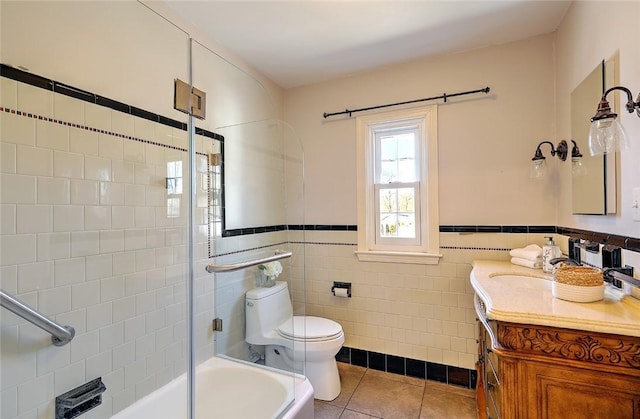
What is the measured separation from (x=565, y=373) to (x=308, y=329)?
1499mm

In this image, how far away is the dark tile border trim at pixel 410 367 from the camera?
88.5 inches

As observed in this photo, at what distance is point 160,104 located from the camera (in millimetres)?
1660

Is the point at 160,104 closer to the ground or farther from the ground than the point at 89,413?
farther from the ground

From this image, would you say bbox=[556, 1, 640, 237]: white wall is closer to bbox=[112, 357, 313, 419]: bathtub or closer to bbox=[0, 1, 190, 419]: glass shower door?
bbox=[112, 357, 313, 419]: bathtub

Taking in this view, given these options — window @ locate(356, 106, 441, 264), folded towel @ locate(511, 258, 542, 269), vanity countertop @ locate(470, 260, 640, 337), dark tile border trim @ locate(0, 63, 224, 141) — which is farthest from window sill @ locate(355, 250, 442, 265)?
dark tile border trim @ locate(0, 63, 224, 141)

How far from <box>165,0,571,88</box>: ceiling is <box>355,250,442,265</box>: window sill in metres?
1.52

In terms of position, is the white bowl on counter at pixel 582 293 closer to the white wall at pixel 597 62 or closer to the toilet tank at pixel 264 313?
the white wall at pixel 597 62

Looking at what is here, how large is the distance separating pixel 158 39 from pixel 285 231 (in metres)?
1.60

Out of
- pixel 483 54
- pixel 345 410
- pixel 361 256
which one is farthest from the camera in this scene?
pixel 361 256

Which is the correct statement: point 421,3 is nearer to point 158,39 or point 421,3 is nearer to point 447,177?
point 447,177

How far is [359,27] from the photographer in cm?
A: 198

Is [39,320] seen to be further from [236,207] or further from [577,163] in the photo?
[577,163]

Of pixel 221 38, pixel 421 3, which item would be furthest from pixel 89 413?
pixel 421 3

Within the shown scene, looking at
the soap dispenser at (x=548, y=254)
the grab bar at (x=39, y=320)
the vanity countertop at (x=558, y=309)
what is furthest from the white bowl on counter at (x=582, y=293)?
the grab bar at (x=39, y=320)
